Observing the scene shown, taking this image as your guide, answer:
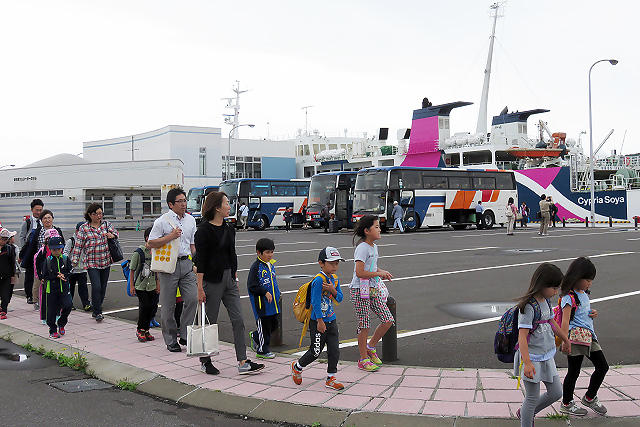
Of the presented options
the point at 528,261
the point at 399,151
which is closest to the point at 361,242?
the point at 528,261

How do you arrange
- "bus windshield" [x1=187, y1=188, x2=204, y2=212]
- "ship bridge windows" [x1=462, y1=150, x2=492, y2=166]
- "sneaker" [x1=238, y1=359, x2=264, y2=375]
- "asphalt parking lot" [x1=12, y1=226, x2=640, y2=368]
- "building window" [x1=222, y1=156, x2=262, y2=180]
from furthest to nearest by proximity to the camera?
"building window" [x1=222, y1=156, x2=262, y2=180] < "ship bridge windows" [x1=462, y1=150, x2=492, y2=166] < "bus windshield" [x1=187, y1=188, x2=204, y2=212] < "asphalt parking lot" [x1=12, y1=226, x2=640, y2=368] < "sneaker" [x1=238, y1=359, x2=264, y2=375]

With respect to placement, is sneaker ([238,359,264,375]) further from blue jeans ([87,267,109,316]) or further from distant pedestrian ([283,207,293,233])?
distant pedestrian ([283,207,293,233])

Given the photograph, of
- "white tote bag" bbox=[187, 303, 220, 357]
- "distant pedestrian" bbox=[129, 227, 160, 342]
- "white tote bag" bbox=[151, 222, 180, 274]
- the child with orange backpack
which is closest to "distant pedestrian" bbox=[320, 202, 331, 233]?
"distant pedestrian" bbox=[129, 227, 160, 342]

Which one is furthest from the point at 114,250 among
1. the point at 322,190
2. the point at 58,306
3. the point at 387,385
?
the point at 322,190

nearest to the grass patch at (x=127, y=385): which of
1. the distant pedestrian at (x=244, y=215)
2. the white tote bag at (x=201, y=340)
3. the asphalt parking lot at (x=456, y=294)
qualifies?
the white tote bag at (x=201, y=340)

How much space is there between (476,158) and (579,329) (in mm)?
47156

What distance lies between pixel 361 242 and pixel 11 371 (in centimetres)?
400

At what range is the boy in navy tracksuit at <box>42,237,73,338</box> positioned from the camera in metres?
7.83

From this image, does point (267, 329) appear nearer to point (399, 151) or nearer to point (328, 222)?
point (328, 222)

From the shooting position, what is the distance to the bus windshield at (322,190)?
35188 millimetres

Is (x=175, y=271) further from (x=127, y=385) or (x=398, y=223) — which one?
(x=398, y=223)

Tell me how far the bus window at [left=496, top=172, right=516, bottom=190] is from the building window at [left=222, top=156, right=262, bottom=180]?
3257cm

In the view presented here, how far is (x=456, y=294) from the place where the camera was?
1072cm

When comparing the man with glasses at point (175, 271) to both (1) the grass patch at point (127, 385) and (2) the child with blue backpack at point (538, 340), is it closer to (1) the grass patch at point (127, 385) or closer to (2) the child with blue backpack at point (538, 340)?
(1) the grass patch at point (127, 385)
